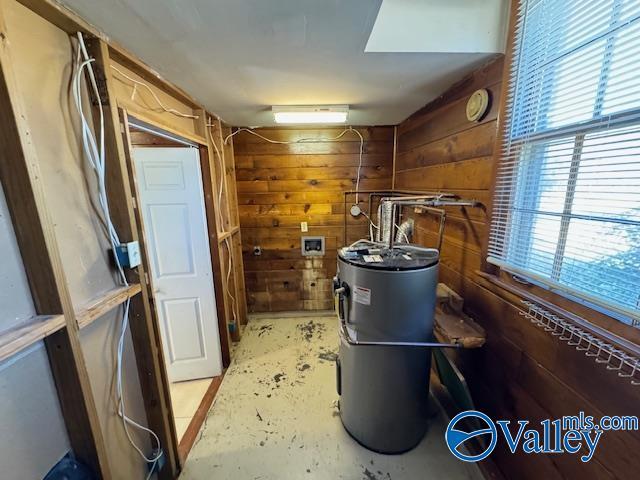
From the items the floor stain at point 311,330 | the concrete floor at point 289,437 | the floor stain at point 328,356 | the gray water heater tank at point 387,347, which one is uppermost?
the gray water heater tank at point 387,347

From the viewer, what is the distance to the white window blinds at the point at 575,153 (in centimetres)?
75

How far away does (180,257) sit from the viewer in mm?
1980

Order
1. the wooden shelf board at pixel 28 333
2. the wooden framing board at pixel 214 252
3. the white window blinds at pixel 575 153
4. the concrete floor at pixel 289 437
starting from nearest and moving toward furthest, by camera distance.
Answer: the wooden shelf board at pixel 28 333 < the white window blinds at pixel 575 153 < the concrete floor at pixel 289 437 < the wooden framing board at pixel 214 252

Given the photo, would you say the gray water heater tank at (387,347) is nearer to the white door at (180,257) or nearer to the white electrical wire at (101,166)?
the white electrical wire at (101,166)

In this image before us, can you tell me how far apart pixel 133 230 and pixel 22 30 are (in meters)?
0.69

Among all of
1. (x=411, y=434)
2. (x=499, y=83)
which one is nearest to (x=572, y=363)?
(x=411, y=434)

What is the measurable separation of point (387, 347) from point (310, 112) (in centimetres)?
182

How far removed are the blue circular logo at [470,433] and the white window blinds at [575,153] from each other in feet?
2.82

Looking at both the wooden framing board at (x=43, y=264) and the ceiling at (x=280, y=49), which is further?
the ceiling at (x=280, y=49)

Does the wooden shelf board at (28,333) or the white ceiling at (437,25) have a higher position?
the white ceiling at (437,25)

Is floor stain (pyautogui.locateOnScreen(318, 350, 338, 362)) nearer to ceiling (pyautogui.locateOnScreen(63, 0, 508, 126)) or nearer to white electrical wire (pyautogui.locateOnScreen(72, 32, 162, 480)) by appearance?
white electrical wire (pyautogui.locateOnScreen(72, 32, 162, 480))

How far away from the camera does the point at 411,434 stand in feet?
4.97

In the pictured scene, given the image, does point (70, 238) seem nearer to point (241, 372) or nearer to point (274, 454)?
point (274, 454)

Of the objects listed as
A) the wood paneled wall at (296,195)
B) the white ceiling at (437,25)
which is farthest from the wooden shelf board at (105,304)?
the wood paneled wall at (296,195)
